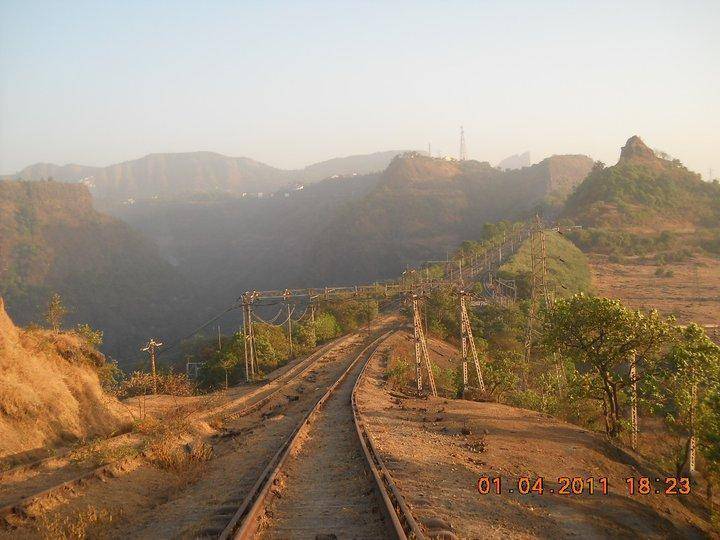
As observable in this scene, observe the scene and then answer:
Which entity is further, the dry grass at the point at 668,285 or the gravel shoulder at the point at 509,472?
the dry grass at the point at 668,285

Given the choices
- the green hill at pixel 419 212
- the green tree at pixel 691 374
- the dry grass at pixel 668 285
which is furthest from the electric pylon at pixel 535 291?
the green hill at pixel 419 212

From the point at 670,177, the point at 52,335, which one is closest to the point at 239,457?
the point at 52,335

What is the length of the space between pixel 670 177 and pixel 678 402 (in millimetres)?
109783

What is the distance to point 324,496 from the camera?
8148 mm

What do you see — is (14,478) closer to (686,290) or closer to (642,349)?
(642,349)

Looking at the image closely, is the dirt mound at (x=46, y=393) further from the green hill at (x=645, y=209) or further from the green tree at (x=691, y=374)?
the green hill at (x=645, y=209)

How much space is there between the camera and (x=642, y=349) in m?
15.6

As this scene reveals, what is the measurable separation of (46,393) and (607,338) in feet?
51.4

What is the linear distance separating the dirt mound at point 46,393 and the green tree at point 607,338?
1394 centimetres

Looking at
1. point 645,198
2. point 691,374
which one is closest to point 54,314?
point 691,374

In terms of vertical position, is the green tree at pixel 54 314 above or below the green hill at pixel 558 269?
above

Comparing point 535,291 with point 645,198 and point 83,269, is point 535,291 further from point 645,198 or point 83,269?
point 83,269

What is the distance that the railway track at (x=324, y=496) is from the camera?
656 centimetres
